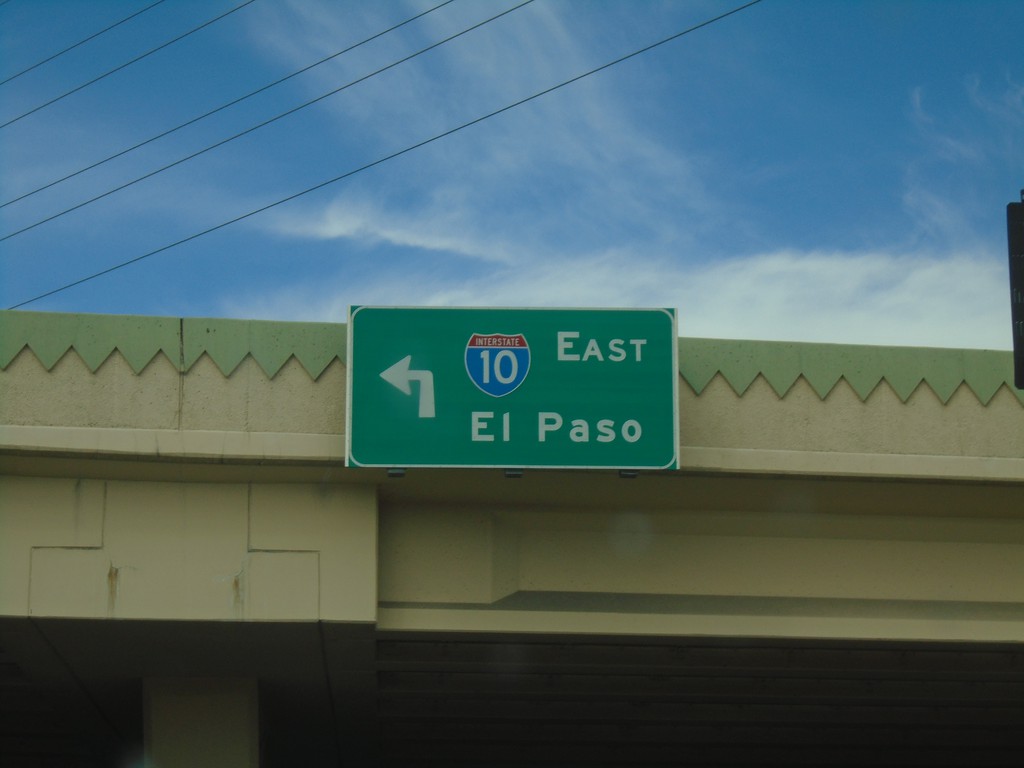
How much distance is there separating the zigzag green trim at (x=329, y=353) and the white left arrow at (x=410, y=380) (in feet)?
2.14

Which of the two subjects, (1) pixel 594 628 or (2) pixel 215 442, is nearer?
(2) pixel 215 442

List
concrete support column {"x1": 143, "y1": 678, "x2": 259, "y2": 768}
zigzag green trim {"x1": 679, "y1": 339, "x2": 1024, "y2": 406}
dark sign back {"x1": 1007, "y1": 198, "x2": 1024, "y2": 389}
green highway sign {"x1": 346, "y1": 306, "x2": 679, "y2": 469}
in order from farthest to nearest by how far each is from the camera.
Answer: concrete support column {"x1": 143, "y1": 678, "x2": 259, "y2": 768} → zigzag green trim {"x1": 679, "y1": 339, "x2": 1024, "y2": 406} → green highway sign {"x1": 346, "y1": 306, "x2": 679, "y2": 469} → dark sign back {"x1": 1007, "y1": 198, "x2": 1024, "y2": 389}

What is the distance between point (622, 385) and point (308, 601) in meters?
3.20

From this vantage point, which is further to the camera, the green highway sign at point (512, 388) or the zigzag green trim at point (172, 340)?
the zigzag green trim at point (172, 340)

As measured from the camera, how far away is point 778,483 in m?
12.3

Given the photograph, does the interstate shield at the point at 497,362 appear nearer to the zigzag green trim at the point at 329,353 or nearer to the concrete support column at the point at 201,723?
the zigzag green trim at the point at 329,353

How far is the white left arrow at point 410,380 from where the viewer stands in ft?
37.4

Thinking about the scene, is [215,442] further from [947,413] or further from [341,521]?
[947,413]

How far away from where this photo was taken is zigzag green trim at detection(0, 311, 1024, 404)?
1166 centimetres

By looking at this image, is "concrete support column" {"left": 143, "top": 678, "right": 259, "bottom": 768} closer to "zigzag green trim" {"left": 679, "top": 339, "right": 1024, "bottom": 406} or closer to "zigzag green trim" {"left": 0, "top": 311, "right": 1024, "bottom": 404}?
"zigzag green trim" {"left": 0, "top": 311, "right": 1024, "bottom": 404}

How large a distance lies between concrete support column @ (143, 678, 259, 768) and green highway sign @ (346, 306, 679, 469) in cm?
347

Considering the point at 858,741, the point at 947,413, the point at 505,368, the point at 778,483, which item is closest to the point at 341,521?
the point at 505,368

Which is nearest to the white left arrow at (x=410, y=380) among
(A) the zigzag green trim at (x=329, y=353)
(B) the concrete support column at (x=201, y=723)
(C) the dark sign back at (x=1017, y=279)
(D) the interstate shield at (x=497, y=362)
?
(D) the interstate shield at (x=497, y=362)

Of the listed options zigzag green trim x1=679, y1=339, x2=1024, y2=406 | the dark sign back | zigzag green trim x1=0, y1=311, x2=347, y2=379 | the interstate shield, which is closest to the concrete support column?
zigzag green trim x1=0, y1=311, x2=347, y2=379
